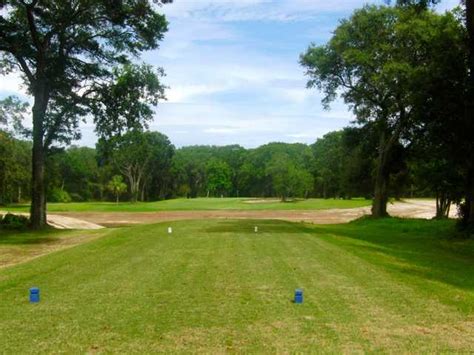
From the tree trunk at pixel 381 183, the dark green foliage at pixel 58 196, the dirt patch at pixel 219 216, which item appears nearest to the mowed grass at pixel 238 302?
the tree trunk at pixel 381 183

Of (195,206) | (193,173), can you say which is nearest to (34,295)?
(195,206)

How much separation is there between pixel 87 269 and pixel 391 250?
1047 cm

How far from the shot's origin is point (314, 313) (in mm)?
8328

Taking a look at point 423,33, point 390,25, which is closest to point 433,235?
point 423,33

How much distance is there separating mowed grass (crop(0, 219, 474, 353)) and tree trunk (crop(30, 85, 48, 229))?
12225 millimetres

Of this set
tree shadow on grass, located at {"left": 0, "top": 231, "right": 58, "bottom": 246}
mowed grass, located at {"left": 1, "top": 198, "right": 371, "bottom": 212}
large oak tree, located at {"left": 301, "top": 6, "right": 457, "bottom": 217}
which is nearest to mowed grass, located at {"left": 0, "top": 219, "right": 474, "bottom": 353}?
tree shadow on grass, located at {"left": 0, "top": 231, "right": 58, "bottom": 246}

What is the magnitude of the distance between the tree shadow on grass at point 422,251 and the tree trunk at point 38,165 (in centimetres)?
1580

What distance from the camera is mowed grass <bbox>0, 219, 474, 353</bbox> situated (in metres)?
6.88

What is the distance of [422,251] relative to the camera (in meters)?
18.5

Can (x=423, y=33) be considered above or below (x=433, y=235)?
above

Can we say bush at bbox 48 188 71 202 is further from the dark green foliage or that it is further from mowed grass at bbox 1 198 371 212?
mowed grass at bbox 1 198 371 212

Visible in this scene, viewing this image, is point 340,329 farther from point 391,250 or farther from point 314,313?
point 391,250

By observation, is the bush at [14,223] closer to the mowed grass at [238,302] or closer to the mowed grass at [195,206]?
the mowed grass at [238,302]

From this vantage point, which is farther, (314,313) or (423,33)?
(423,33)
